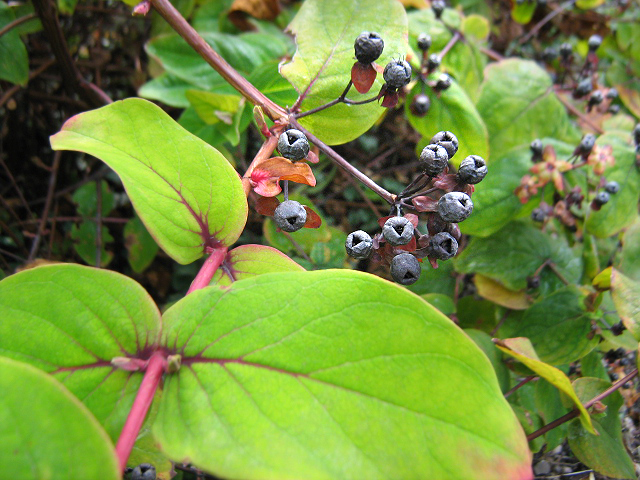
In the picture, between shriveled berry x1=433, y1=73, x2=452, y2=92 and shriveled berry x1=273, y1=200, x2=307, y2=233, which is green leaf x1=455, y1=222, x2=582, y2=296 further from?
shriveled berry x1=273, y1=200, x2=307, y2=233

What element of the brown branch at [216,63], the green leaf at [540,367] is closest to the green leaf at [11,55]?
the brown branch at [216,63]

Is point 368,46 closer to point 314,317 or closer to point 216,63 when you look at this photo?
point 216,63

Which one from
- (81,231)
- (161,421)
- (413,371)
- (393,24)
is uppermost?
(393,24)

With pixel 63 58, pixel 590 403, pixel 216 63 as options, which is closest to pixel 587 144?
pixel 590 403

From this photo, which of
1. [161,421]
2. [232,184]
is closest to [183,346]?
[161,421]

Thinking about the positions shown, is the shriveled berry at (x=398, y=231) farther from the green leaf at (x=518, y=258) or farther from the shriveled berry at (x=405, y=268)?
the green leaf at (x=518, y=258)

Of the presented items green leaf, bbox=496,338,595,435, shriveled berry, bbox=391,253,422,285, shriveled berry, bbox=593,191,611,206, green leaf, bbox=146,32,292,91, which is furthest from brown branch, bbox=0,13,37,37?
shriveled berry, bbox=593,191,611,206

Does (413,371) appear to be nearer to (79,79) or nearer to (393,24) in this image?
(393,24)
